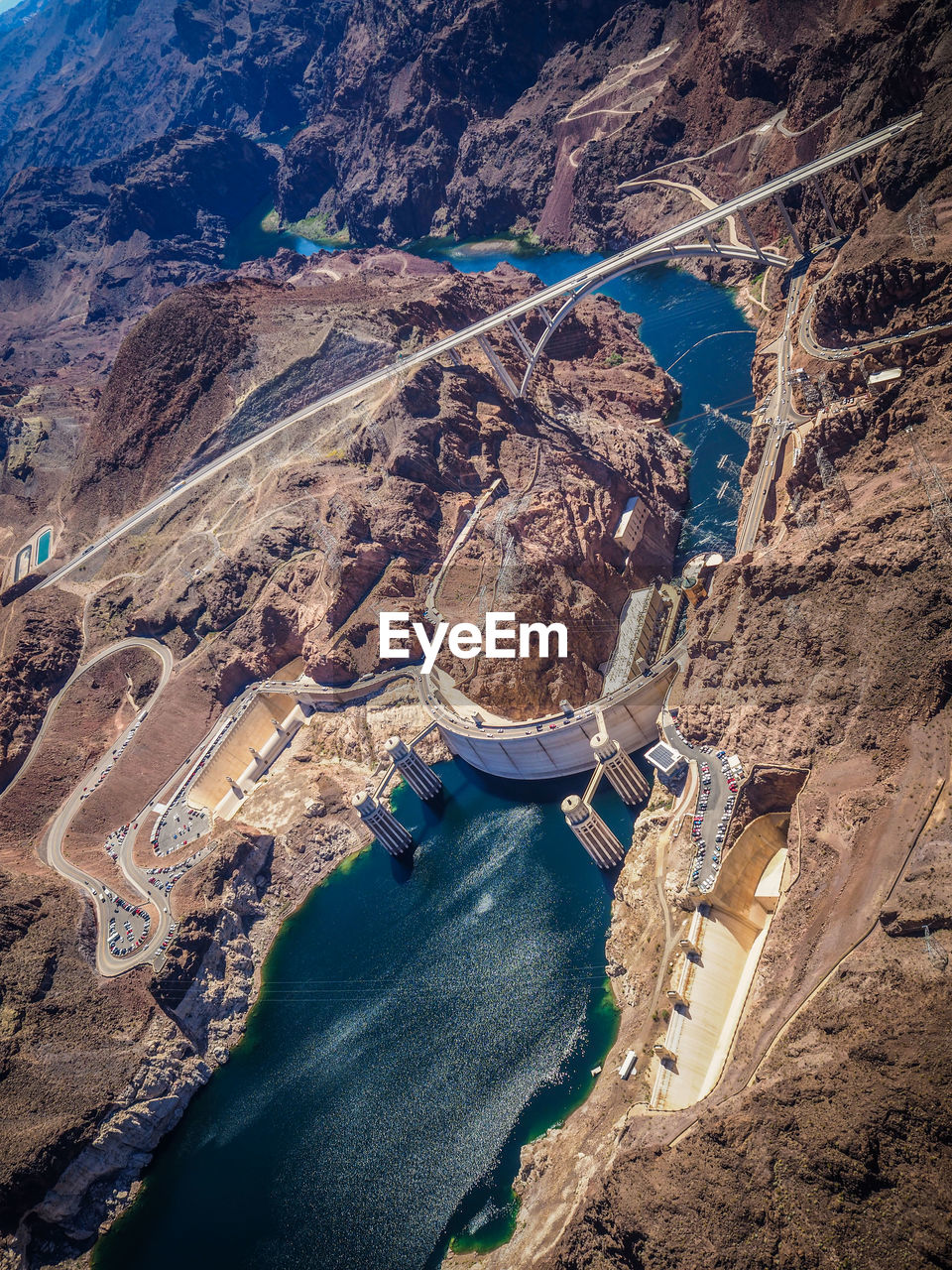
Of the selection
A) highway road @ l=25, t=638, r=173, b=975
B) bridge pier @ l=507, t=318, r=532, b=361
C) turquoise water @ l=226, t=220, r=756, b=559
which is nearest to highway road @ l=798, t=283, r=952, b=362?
turquoise water @ l=226, t=220, r=756, b=559

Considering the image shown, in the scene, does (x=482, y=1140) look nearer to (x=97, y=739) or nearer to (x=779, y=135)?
(x=97, y=739)

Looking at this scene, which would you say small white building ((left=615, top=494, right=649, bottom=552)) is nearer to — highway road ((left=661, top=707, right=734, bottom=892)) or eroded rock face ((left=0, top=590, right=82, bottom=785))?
highway road ((left=661, top=707, right=734, bottom=892))

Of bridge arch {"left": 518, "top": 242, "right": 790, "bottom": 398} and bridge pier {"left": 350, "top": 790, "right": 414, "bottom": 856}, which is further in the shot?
bridge arch {"left": 518, "top": 242, "right": 790, "bottom": 398}

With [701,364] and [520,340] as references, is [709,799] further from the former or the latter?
[701,364]

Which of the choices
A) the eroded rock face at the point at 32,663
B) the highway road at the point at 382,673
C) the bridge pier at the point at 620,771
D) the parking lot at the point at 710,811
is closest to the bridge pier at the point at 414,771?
the highway road at the point at 382,673

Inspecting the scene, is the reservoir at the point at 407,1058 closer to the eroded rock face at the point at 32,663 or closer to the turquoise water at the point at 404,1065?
the turquoise water at the point at 404,1065

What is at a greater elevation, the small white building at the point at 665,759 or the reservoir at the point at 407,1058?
the small white building at the point at 665,759
